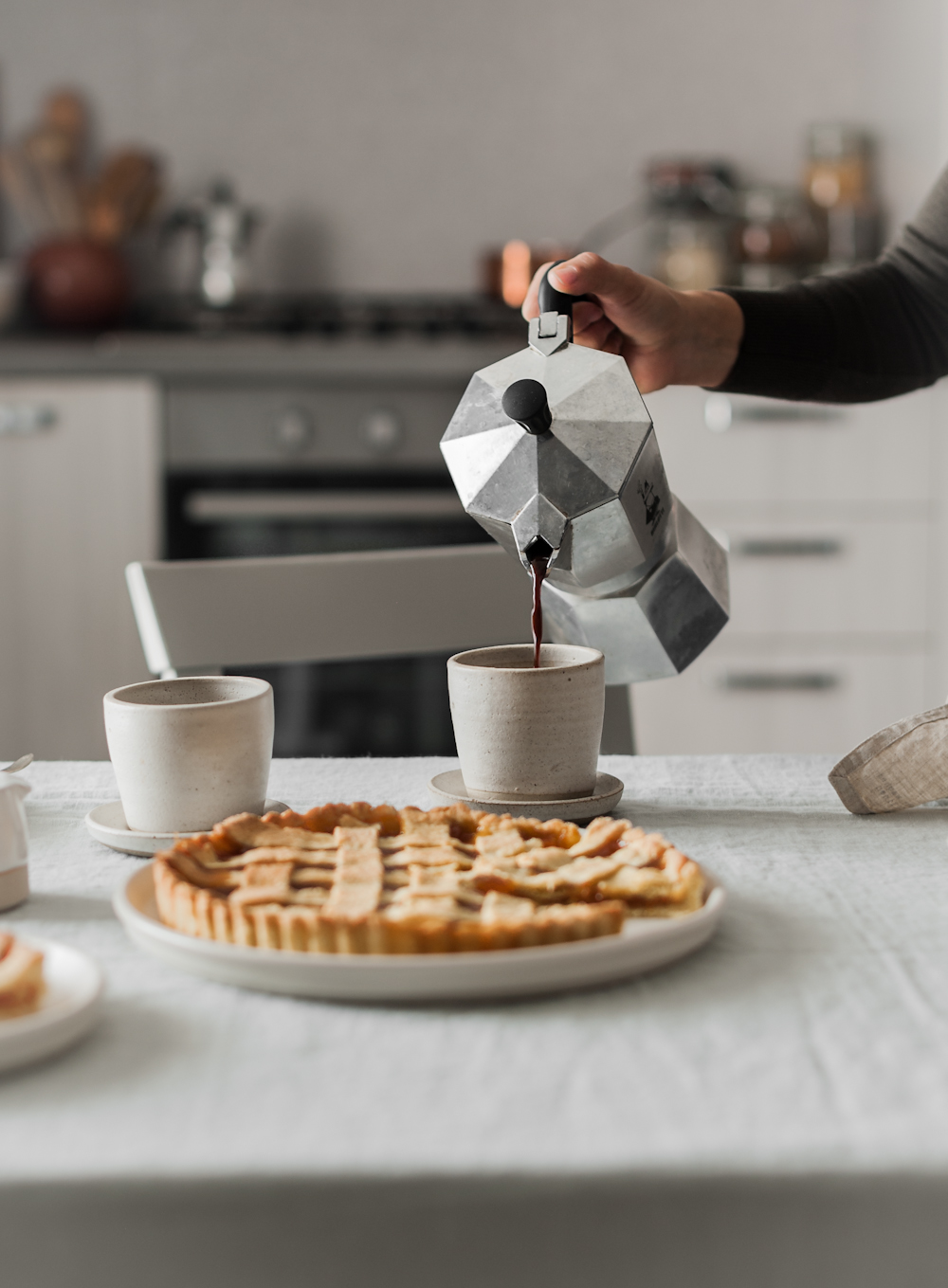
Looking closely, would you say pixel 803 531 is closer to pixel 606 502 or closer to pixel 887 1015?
pixel 606 502

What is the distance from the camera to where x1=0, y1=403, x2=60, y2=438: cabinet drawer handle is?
228 centimetres

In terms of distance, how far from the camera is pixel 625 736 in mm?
1206

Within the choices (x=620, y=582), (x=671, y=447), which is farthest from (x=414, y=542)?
(x=620, y=582)

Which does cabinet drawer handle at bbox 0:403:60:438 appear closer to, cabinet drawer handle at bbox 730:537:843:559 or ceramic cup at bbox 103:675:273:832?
cabinet drawer handle at bbox 730:537:843:559

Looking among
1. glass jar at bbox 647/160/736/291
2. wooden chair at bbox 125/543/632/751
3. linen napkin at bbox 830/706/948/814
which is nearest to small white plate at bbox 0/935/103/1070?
linen napkin at bbox 830/706/948/814

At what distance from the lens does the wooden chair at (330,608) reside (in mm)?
1148

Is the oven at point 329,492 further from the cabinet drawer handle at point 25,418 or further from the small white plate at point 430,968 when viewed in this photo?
the small white plate at point 430,968

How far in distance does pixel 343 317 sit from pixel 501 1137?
7.77 ft

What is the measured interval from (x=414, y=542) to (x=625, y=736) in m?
1.15

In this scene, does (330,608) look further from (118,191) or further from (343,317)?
(118,191)

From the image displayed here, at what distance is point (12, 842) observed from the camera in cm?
61

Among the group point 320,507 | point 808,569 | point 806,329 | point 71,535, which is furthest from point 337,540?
point 806,329

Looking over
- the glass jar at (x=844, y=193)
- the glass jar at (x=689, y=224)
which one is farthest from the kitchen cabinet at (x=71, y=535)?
the glass jar at (x=844, y=193)

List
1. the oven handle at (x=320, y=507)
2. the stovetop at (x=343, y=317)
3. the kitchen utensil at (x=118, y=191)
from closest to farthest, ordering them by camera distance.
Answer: the oven handle at (x=320, y=507) → the stovetop at (x=343, y=317) → the kitchen utensil at (x=118, y=191)
